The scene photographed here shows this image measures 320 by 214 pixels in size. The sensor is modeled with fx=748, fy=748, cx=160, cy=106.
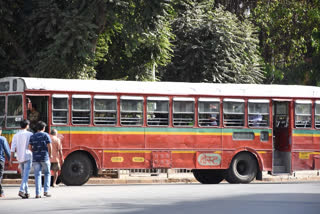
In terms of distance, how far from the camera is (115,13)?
27.1 meters

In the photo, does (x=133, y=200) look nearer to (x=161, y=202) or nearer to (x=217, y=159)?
(x=161, y=202)

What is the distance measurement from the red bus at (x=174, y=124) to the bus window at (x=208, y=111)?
3 centimetres

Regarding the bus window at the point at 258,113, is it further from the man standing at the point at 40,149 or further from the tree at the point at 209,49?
the tree at the point at 209,49

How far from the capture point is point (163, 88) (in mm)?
21750

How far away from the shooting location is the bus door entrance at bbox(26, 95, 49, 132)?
20.4 metres

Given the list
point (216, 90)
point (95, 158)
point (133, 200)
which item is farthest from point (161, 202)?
point (216, 90)

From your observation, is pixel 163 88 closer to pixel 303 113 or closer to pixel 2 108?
pixel 2 108

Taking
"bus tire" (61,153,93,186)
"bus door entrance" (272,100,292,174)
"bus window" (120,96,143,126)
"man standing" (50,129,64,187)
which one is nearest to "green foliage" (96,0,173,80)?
"bus window" (120,96,143,126)

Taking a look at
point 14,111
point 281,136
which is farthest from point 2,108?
point 281,136

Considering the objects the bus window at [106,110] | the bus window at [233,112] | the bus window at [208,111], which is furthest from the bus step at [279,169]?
the bus window at [106,110]

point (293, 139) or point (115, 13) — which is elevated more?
point (115, 13)

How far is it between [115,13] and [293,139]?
8.27 meters

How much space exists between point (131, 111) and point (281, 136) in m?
5.13

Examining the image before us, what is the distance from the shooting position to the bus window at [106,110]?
21.0 meters
